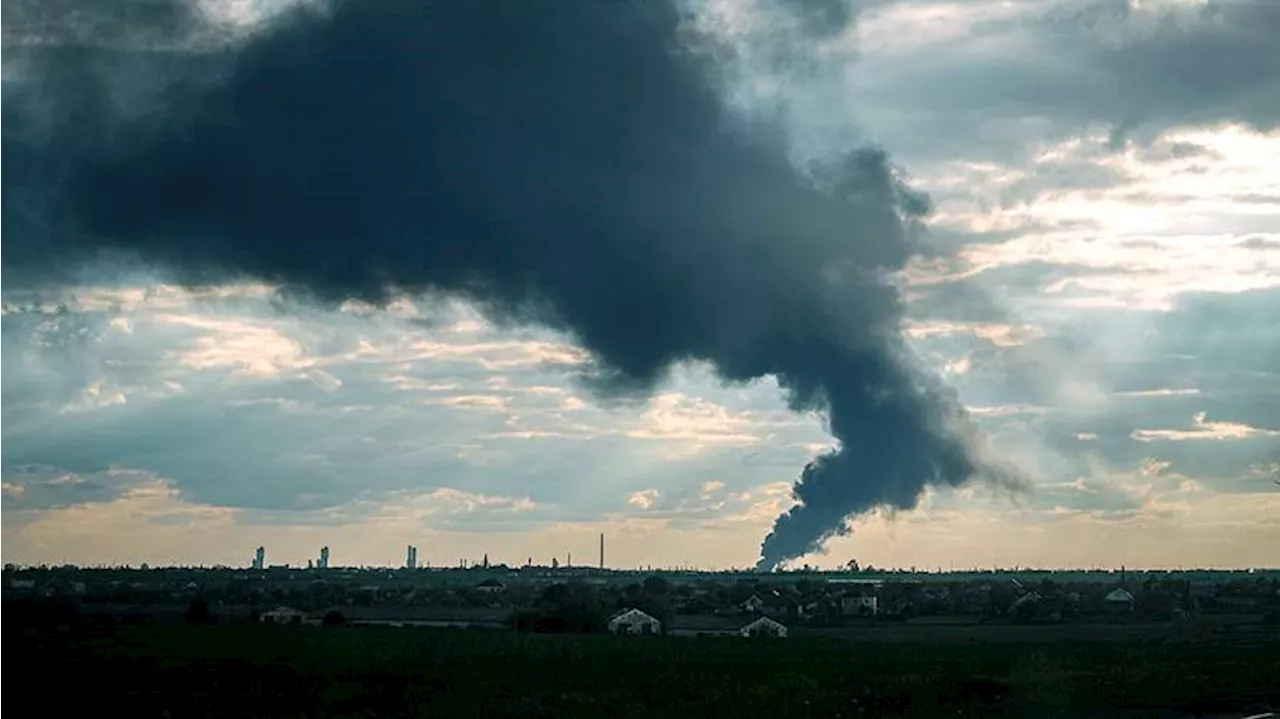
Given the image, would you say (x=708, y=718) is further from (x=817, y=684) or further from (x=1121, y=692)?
(x=1121, y=692)

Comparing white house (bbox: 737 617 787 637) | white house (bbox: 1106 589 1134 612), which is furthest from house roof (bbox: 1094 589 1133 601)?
white house (bbox: 737 617 787 637)

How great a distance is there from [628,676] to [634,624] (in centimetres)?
5695

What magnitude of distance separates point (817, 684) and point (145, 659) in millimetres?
36879

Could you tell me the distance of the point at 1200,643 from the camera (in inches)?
4080

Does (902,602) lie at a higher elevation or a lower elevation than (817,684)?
higher

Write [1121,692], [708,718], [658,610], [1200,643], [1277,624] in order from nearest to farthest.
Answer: [708,718] → [1121,692] → [1200,643] → [1277,624] → [658,610]

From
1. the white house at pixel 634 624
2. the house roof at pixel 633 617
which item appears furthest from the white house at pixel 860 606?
the white house at pixel 634 624

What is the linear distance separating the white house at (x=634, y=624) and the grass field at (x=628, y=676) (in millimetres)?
19482

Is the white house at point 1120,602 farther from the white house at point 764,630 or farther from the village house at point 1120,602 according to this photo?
the white house at point 764,630

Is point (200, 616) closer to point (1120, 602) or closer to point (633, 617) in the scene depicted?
point (633, 617)

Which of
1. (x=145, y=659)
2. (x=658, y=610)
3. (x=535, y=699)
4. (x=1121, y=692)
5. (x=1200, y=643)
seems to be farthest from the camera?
(x=658, y=610)

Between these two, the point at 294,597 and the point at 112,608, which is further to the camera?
the point at 294,597

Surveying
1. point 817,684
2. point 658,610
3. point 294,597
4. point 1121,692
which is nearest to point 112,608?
point 294,597

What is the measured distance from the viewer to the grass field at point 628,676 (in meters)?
58.1
